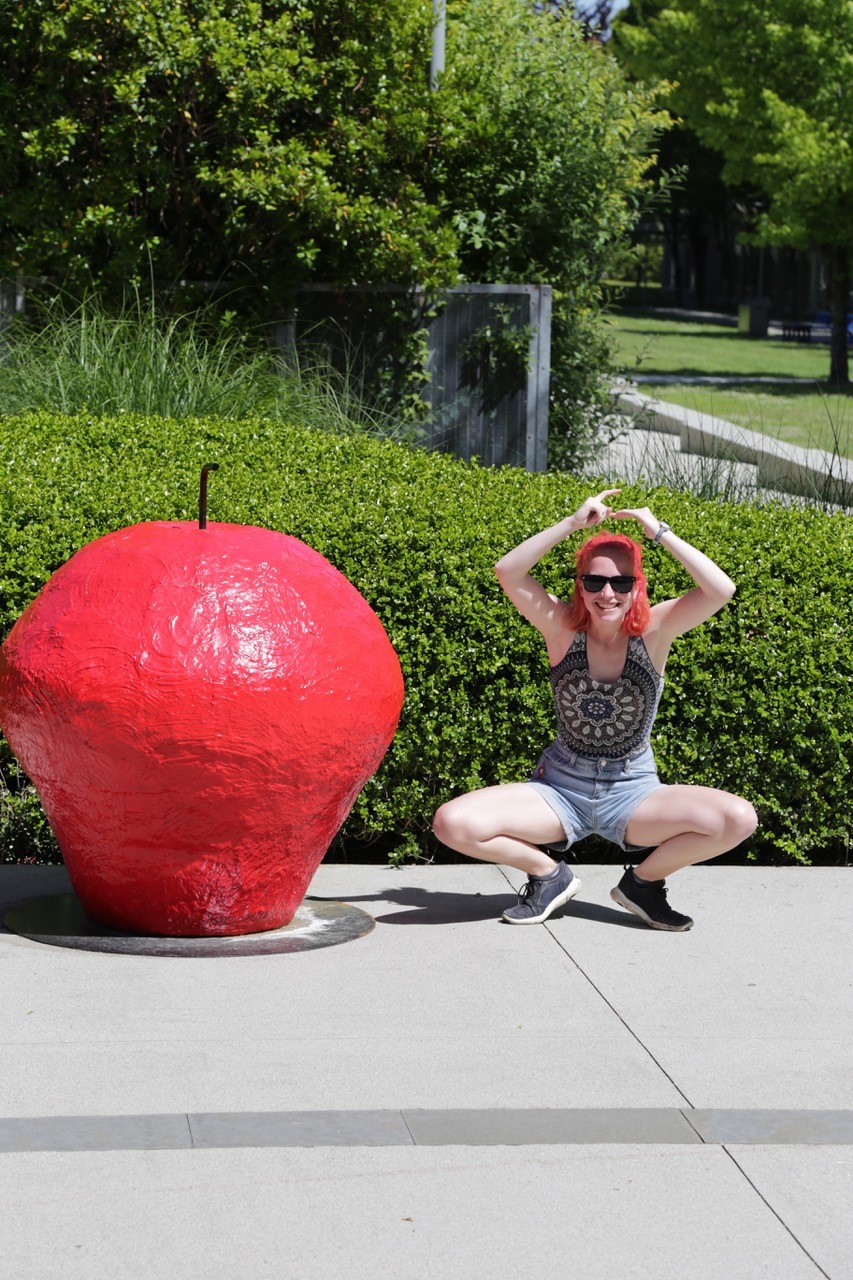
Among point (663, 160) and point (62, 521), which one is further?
point (663, 160)

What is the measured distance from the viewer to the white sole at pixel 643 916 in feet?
17.0

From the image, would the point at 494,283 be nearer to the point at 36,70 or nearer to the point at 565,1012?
the point at 36,70

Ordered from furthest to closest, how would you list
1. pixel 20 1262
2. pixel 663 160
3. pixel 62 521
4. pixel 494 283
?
pixel 663 160 < pixel 494 283 < pixel 62 521 < pixel 20 1262

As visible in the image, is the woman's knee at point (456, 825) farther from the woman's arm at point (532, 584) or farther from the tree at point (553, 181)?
the tree at point (553, 181)

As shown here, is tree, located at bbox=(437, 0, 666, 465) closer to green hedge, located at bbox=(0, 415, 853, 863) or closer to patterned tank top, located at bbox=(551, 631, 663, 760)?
green hedge, located at bbox=(0, 415, 853, 863)

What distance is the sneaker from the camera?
17.0 feet

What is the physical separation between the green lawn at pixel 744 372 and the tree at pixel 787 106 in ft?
8.28

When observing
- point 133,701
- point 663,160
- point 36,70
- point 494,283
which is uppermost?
point 663,160

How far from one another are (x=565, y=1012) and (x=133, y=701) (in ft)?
4.74

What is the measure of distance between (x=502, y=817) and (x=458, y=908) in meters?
0.42

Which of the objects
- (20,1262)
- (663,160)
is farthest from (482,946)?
(663,160)

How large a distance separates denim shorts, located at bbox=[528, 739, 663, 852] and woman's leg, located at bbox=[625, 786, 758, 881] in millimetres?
41

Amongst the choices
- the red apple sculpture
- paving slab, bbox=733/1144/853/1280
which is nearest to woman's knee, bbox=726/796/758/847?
the red apple sculpture

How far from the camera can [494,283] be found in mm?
11953
